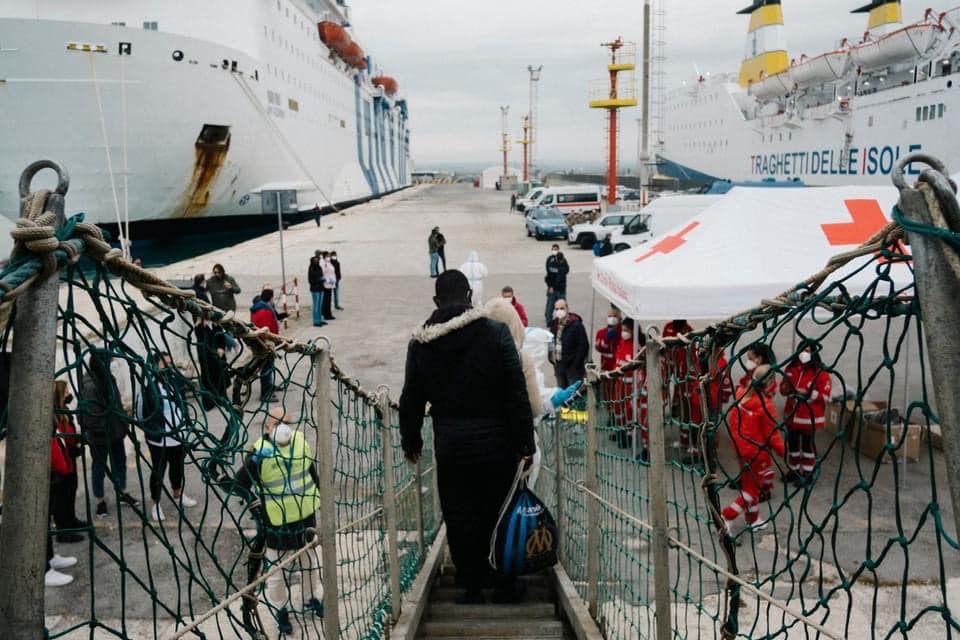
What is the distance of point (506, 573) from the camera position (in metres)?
4.10

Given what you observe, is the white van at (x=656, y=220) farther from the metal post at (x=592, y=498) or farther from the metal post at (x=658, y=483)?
the metal post at (x=658, y=483)

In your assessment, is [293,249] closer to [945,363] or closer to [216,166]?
[216,166]

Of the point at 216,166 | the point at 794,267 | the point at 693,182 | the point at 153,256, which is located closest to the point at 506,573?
the point at 794,267

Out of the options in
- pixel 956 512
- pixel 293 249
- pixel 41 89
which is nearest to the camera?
pixel 956 512

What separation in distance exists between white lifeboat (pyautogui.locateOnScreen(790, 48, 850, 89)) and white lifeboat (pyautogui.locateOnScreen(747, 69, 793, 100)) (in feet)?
4.60

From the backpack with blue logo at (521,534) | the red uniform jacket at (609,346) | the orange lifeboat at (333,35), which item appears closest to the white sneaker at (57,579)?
the backpack with blue logo at (521,534)

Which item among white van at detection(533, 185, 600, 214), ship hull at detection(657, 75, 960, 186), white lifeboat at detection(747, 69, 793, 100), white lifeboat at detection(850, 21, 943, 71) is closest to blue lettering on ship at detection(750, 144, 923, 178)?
ship hull at detection(657, 75, 960, 186)

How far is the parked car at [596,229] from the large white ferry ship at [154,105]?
32.9ft

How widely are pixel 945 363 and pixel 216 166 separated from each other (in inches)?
1230

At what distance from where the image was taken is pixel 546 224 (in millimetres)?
30719

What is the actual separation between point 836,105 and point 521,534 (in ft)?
111

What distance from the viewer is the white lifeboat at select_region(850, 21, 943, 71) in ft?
87.7

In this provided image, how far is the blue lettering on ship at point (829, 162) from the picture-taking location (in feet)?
94.9

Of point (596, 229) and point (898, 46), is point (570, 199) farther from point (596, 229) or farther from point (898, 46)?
point (898, 46)
